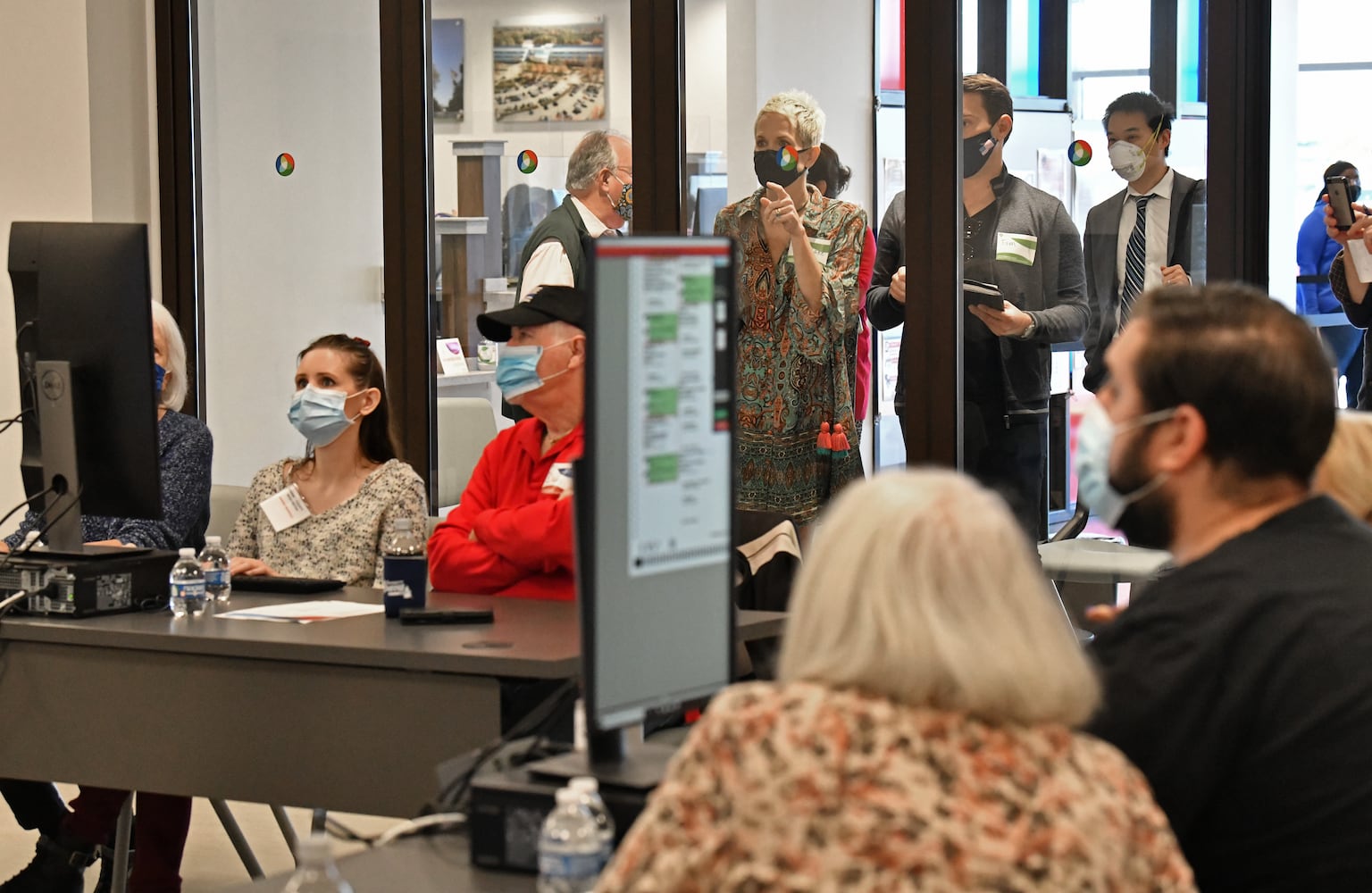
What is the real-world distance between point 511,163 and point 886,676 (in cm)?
399

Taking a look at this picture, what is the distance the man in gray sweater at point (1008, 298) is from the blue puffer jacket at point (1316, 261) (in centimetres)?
55

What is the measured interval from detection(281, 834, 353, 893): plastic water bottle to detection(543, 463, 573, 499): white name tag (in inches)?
62.1

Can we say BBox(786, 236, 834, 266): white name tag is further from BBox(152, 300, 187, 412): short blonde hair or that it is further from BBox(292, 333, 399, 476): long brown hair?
BBox(152, 300, 187, 412): short blonde hair

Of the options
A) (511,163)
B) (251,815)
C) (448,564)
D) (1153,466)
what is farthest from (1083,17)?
(251,815)

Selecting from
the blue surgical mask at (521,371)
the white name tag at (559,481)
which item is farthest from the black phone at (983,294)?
the white name tag at (559,481)

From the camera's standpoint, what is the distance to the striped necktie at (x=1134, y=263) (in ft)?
13.7

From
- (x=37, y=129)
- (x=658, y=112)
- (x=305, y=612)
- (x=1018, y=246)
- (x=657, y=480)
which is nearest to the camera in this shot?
(x=657, y=480)

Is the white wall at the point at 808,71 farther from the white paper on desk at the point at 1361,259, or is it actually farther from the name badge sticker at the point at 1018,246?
the white paper on desk at the point at 1361,259

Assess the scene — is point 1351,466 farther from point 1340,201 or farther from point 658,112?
point 658,112

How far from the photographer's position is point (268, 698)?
108 inches

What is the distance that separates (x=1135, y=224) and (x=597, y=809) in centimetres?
300

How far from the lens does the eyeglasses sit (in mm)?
4293

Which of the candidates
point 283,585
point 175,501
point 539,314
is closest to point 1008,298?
point 539,314

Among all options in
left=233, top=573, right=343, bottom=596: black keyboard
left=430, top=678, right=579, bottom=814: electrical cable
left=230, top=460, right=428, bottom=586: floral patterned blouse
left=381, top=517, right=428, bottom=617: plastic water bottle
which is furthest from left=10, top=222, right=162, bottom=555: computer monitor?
left=430, top=678, right=579, bottom=814: electrical cable
